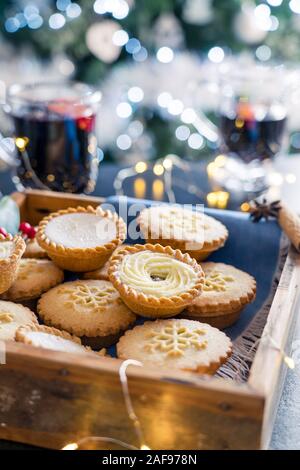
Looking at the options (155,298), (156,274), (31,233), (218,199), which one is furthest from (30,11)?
(155,298)

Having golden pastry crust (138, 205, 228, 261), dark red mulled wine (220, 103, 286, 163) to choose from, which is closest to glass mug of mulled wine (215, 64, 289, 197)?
dark red mulled wine (220, 103, 286, 163)

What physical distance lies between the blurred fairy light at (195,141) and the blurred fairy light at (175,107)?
0.18 metres

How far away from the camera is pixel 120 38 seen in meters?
2.69

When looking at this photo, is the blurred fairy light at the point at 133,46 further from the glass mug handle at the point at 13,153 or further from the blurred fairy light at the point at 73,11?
the glass mug handle at the point at 13,153

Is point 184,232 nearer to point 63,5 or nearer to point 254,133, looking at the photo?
point 254,133

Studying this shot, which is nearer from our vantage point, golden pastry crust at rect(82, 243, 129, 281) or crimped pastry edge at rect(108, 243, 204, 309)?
crimped pastry edge at rect(108, 243, 204, 309)

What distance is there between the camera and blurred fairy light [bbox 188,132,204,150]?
10.0 feet

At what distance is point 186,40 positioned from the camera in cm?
292

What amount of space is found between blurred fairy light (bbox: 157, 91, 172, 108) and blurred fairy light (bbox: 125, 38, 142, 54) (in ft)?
0.72

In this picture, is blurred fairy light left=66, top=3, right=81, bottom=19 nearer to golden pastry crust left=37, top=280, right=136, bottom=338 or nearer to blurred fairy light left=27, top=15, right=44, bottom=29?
blurred fairy light left=27, top=15, right=44, bottom=29

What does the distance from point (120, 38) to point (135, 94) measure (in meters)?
0.26

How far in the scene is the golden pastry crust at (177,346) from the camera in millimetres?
1107

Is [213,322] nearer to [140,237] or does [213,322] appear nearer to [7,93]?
[140,237]

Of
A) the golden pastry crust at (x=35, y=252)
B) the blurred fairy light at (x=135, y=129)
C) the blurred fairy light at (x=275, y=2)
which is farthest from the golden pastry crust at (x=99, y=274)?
the blurred fairy light at (x=275, y=2)
